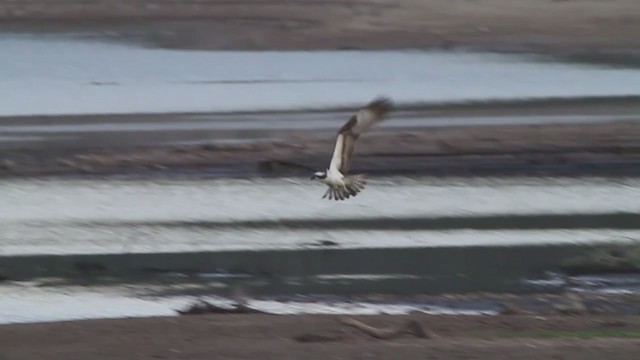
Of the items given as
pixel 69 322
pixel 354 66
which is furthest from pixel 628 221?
pixel 354 66

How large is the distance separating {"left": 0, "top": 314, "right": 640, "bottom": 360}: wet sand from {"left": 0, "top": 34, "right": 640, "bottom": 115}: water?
7.61 metres

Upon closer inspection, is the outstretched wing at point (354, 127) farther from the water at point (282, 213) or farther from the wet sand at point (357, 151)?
the wet sand at point (357, 151)

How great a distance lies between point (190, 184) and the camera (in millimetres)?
12938

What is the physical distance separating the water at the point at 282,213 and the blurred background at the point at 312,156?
3 centimetres

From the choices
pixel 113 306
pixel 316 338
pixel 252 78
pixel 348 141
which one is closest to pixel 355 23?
pixel 252 78

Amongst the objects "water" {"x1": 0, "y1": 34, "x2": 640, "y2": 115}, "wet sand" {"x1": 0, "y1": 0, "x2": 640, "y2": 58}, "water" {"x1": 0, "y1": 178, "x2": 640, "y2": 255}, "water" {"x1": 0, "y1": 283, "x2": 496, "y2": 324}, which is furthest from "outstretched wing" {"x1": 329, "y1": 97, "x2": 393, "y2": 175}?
"wet sand" {"x1": 0, "y1": 0, "x2": 640, "y2": 58}

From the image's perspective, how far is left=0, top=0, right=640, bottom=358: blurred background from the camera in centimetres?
1000

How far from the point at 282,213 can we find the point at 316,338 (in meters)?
4.39

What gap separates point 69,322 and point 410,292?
2324mm

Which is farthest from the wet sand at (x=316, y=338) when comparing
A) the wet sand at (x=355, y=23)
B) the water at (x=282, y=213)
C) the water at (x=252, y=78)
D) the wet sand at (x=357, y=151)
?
the wet sand at (x=355, y=23)

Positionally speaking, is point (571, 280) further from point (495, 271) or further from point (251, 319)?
point (251, 319)

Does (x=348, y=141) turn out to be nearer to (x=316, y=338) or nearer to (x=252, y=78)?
(x=316, y=338)

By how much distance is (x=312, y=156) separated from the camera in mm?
13859

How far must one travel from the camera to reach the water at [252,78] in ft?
52.2
